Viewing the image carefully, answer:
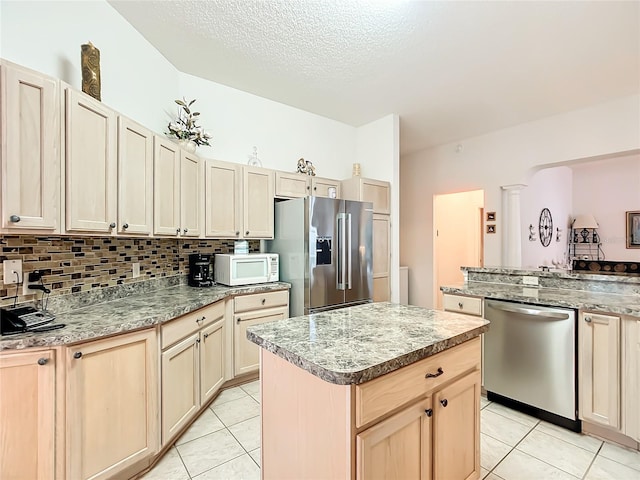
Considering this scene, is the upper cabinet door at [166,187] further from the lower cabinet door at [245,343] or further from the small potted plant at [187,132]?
the lower cabinet door at [245,343]

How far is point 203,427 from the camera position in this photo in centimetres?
220

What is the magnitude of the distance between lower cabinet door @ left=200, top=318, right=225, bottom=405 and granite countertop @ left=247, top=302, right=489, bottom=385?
109 cm

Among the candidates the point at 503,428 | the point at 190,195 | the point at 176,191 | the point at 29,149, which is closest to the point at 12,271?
the point at 29,149

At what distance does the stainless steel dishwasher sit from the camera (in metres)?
2.13

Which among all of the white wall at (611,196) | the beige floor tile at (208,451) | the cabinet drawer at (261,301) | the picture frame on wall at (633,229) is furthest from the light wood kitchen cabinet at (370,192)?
the picture frame on wall at (633,229)

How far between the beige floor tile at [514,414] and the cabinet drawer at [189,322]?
234cm

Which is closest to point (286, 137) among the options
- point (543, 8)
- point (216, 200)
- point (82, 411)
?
point (216, 200)

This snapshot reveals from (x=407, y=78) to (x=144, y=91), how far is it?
94.3 inches

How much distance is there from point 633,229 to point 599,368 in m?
5.92

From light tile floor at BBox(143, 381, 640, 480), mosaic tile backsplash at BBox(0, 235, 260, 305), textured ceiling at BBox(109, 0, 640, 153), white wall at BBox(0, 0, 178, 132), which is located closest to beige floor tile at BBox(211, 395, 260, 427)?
light tile floor at BBox(143, 381, 640, 480)

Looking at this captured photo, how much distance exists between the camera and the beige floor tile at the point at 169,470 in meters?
1.72

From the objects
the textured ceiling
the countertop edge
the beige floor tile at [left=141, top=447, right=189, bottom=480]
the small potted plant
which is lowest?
the beige floor tile at [left=141, top=447, right=189, bottom=480]

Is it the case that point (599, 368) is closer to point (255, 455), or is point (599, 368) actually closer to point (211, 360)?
point (255, 455)

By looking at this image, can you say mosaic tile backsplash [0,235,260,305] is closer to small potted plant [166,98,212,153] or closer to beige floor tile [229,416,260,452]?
small potted plant [166,98,212,153]
